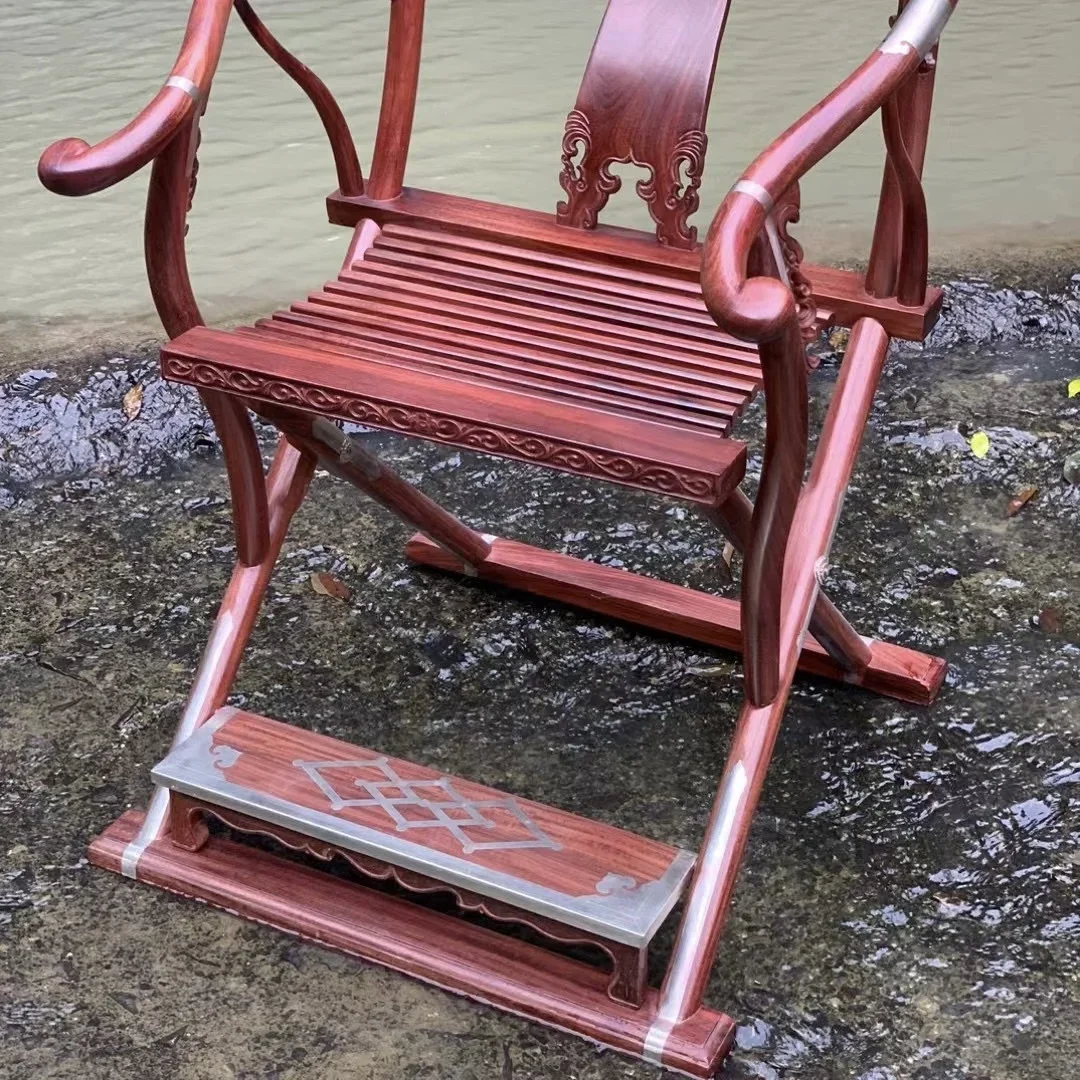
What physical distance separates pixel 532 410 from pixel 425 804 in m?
0.58

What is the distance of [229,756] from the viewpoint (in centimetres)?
188

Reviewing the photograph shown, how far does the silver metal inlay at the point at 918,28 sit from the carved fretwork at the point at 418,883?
991mm

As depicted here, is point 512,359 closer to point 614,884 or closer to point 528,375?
point 528,375

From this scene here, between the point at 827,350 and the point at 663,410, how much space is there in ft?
6.03

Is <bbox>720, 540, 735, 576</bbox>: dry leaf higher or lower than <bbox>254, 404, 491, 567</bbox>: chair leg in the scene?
lower

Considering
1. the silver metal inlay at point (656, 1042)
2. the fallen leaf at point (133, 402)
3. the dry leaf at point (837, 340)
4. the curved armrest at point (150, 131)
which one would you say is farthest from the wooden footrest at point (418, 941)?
the dry leaf at point (837, 340)

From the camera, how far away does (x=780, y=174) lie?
135 cm

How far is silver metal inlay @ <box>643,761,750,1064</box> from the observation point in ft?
5.50

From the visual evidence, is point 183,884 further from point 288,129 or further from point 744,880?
point 288,129

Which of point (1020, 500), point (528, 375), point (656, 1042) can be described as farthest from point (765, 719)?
point (1020, 500)

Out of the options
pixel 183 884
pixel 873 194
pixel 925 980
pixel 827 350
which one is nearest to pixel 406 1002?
pixel 183 884

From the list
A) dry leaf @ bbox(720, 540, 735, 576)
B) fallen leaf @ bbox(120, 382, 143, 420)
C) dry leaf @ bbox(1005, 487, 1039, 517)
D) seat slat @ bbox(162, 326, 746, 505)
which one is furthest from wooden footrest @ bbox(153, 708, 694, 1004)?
dry leaf @ bbox(1005, 487, 1039, 517)

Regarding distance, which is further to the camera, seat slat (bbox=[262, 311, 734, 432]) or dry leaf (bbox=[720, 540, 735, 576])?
dry leaf (bbox=[720, 540, 735, 576])

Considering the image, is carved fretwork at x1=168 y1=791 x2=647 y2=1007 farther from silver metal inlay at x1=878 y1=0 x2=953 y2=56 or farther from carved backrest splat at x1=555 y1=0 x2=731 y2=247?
silver metal inlay at x1=878 y1=0 x2=953 y2=56
